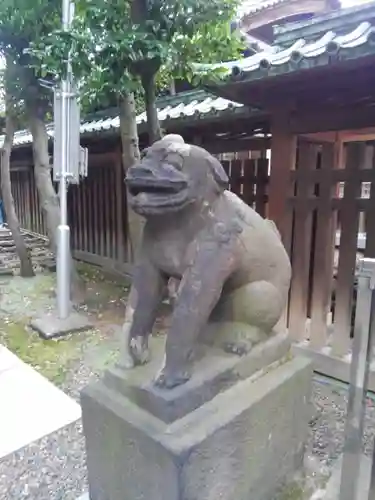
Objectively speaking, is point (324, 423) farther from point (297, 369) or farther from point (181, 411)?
point (181, 411)

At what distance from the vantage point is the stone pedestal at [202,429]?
164 cm

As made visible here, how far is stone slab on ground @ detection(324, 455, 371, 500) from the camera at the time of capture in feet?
6.72

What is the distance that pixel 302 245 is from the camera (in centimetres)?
365

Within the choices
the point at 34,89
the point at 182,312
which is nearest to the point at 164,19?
the point at 34,89

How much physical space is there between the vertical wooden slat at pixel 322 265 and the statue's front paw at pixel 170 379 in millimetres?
2217

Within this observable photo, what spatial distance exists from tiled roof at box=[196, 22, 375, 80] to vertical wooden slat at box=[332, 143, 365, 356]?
2.96ft

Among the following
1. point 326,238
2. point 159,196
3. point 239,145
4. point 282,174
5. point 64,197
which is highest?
point 239,145

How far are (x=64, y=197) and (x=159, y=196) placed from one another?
10.5 feet

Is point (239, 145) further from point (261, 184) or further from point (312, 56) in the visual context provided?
point (312, 56)

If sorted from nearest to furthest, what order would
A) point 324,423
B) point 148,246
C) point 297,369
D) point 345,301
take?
point 148,246
point 297,369
point 324,423
point 345,301

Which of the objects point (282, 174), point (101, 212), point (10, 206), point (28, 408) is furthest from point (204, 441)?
point (101, 212)

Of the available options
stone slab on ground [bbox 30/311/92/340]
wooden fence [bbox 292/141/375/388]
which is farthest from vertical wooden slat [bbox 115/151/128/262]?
wooden fence [bbox 292/141/375/388]

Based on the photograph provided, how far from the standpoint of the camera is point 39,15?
4.61 meters

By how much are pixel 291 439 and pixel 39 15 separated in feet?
16.0
